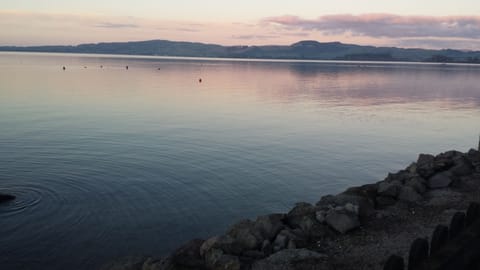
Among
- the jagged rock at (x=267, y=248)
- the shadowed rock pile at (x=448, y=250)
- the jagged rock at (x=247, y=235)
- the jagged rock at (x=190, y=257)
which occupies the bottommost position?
the jagged rock at (x=190, y=257)

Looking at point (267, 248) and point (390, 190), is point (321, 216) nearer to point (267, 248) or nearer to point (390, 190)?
point (267, 248)

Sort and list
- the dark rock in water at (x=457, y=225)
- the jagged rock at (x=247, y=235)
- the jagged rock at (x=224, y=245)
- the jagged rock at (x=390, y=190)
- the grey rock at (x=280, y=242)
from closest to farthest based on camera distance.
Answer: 1. the dark rock in water at (x=457, y=225)
2. the jagged rock at (x=224, y=245)
3. the grey rock at (x=280, y=242)
4. the jagged rock at (x=247, y=235)
5. the jagged rock at (x=390, y=190)

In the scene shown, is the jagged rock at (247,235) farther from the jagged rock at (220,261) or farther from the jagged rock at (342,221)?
the jagged rock at (342,221)

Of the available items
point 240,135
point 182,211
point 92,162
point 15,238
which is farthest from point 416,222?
point 240,135

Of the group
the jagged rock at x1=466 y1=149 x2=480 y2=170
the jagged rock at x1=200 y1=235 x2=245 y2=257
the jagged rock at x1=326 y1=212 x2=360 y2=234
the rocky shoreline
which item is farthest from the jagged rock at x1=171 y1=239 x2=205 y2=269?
the jagged rock at x1=466 y1=149 x2=480 y2=170

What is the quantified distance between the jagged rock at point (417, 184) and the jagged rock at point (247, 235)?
25.7 ft

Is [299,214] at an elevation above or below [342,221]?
below

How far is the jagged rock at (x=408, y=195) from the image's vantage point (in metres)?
16.5

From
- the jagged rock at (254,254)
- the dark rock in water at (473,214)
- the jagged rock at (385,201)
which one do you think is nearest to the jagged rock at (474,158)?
the jagged rock at (385,201)

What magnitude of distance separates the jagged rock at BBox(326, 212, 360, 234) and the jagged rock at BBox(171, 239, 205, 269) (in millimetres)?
4472

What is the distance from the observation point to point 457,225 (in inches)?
224

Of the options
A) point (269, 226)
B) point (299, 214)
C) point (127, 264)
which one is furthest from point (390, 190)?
point (127, 264)

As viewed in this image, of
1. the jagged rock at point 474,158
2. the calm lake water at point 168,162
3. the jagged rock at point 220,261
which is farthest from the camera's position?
the jagged rock at point 474,158

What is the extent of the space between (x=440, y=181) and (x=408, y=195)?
9.12ft
